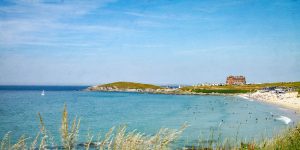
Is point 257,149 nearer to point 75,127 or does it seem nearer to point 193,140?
point 75,127

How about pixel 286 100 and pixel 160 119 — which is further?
pixel 286 100

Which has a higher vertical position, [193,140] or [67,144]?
[67,144]

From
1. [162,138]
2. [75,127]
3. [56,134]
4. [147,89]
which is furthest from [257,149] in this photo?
[147,89]

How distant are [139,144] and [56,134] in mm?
26237

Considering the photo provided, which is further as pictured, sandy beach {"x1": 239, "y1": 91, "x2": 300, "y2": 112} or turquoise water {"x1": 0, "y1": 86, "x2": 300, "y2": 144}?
sandy beach {"x1": 239, "y1": 91, "x2": 300, "y2": 112}

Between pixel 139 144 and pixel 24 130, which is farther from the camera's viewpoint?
pixel 24 130

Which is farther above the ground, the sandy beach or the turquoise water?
the sandy beach

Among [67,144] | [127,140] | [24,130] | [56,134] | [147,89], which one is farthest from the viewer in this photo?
[147,89]

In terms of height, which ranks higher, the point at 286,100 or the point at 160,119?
the point at 286,100

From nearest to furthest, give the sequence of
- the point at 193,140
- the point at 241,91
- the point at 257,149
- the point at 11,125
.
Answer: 1. the point at 257,149
2. the point at 193,140
3. the point at 11,125
4. the point at 241,91

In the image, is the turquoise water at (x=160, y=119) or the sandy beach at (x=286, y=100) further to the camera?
the sandy beach at (x=286, y=100)

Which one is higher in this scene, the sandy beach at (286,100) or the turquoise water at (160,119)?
the sandy beach at (286,100)

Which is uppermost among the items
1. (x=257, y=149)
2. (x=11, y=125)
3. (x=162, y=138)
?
(x=162, y=138)

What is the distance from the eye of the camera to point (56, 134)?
104 ft
